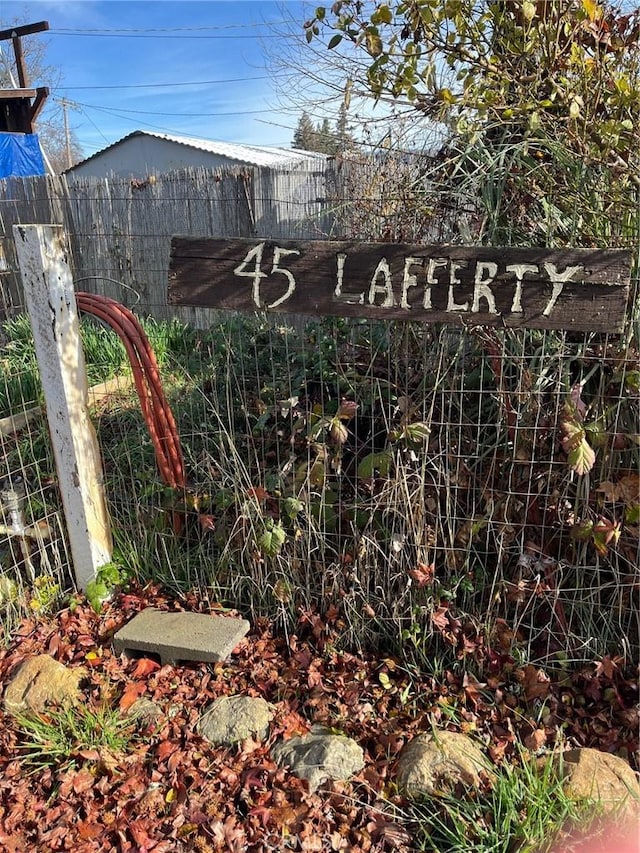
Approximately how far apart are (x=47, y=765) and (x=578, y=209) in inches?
113

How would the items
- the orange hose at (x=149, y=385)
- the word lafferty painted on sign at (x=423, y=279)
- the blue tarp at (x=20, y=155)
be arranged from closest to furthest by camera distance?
the word lafferty painted on sign at (x=423, y=279), the orange hose at (x=149, y=385), the blue tarp at (x=20, y=155)

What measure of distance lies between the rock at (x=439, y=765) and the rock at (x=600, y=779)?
26 cm

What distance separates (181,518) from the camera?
313 cm

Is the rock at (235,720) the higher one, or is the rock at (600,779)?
the rock at (600,779)

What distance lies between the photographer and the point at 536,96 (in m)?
2.66

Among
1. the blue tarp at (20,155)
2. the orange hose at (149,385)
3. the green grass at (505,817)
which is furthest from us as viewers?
the blue tarp at (20,155)

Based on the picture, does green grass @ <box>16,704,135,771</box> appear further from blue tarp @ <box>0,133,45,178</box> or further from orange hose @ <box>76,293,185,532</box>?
blue tarp @ <box>0,133,45,178</box>

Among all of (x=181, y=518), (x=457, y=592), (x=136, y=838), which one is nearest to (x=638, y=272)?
(x=457, y=592)

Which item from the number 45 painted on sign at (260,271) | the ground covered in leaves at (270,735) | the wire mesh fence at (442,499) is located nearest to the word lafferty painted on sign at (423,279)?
the number 45 painted on sign at (260,271)

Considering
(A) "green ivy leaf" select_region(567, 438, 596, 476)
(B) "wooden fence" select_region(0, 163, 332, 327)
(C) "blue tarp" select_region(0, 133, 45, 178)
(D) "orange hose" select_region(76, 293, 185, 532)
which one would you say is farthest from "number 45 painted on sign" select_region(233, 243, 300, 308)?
(C) "blue tarp" select_region(0, 133, 45, 178)

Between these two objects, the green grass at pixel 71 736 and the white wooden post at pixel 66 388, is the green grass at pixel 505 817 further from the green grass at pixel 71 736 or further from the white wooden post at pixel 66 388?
the white wooden post at pixel 66 388

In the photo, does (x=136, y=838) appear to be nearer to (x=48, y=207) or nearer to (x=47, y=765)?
(x=47, y=765)

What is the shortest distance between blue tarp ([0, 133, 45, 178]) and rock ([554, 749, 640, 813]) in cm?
1129

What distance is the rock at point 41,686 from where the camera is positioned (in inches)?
96.0
